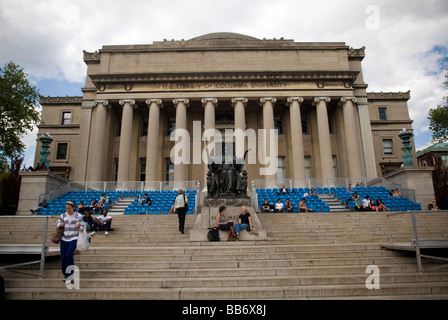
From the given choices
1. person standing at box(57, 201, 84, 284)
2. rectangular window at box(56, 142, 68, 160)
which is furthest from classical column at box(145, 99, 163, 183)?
person standing at box(57, 201, 84, 284)

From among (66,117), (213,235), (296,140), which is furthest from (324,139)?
(66,117)

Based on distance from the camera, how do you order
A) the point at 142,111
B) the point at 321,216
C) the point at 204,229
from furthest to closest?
the point at 142,111, the point at 321,216, the point at 204,229

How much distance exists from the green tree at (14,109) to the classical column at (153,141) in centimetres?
1056

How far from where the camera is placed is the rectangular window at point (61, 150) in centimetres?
3581

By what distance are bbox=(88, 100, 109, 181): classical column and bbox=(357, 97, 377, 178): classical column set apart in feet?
82.1

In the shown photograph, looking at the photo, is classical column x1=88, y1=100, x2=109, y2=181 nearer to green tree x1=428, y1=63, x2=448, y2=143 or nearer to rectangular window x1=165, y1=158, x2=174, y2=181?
rectangular window x1=165, y1=158, x2=174, y2=181

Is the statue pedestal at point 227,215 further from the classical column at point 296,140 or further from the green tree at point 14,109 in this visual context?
the green tree at point 14,109

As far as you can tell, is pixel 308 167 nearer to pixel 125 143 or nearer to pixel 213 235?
pixel 125 143

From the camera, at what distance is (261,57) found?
3031 cm

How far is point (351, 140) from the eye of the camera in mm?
28234

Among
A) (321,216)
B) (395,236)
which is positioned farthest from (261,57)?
(395,236)
